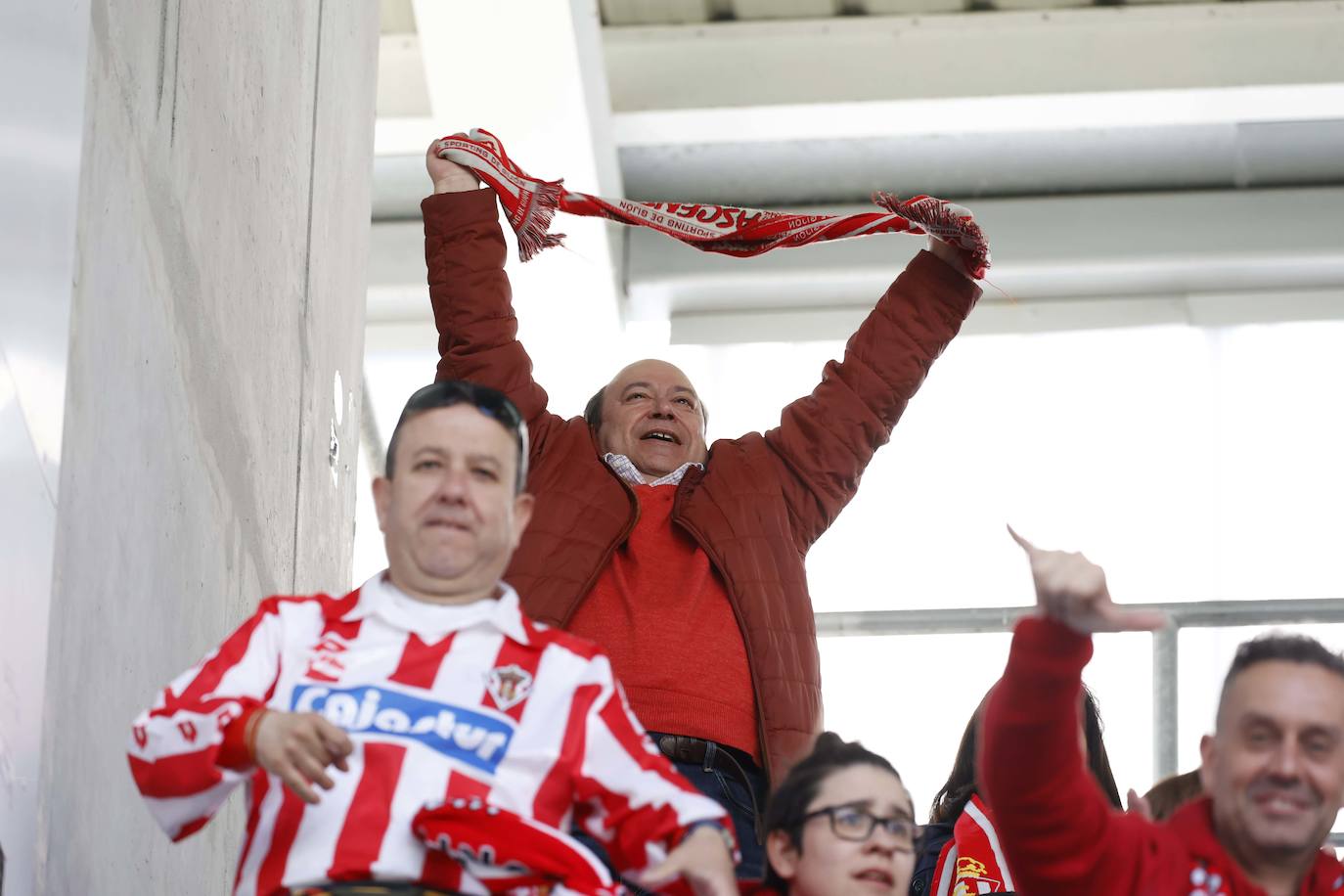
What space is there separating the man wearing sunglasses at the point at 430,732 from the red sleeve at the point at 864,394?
4.05 feet

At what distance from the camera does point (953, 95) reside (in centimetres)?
723

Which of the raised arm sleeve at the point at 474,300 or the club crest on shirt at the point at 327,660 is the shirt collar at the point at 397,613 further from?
the raised arm sleeve at the point at 474,300

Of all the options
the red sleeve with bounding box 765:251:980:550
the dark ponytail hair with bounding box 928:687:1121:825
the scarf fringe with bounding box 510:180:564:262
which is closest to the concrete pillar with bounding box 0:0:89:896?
the scarf fringe with bounding box 510:180:564:262

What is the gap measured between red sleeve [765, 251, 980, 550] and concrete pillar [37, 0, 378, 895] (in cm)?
92

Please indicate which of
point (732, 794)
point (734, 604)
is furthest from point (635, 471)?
point (732, 794)

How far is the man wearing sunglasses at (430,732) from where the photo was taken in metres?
1.75

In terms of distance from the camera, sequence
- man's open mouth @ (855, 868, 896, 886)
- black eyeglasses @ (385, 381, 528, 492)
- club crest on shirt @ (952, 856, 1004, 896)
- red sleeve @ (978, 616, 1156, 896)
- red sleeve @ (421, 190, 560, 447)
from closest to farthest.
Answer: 1. red sleeve @ (978, 616, 1156, 896)
2. black eyeglasses @ (385, 381, 528, 492)
3. man's open mouth @ (855, 868, 896, 886)
4. club crest on shirt @ (952, 856, 1004, 896)
5. red sleeve @ (421, 190, 560, 447)

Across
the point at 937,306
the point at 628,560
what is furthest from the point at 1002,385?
the point at 628,560

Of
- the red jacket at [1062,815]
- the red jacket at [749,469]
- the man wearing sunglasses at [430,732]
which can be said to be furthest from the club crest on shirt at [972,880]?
the man wearing sunglasses at [430,732]

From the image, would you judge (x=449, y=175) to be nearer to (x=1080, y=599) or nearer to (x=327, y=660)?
(x=327, y=660)

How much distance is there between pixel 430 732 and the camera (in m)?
1.83

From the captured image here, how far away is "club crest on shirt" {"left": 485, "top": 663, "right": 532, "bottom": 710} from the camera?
73.7 inches

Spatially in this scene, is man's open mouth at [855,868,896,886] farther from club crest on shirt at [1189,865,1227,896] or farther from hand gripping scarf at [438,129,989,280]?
hand gripping scarf at [438,129,989,280]

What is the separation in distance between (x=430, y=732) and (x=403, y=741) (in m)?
0.03
